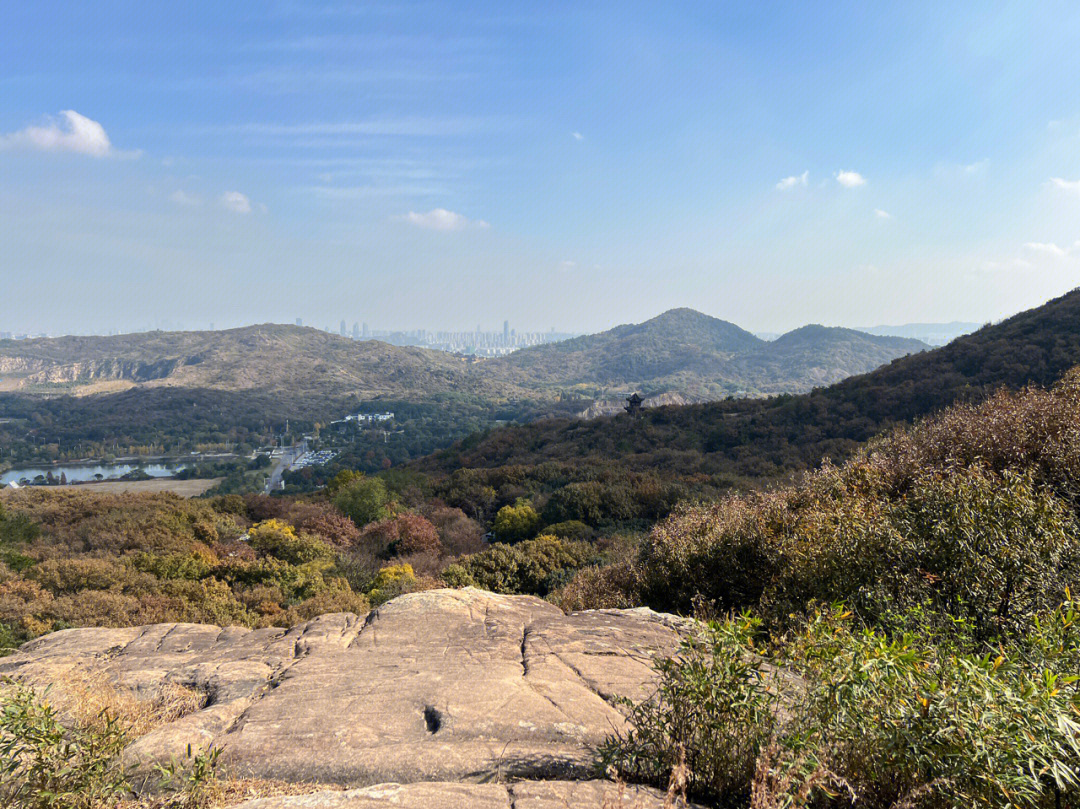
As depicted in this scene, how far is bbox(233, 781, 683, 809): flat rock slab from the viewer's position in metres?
2.82

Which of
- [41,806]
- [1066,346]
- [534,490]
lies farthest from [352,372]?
[41,806]

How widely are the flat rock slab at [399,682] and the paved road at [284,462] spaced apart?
50.1 meters

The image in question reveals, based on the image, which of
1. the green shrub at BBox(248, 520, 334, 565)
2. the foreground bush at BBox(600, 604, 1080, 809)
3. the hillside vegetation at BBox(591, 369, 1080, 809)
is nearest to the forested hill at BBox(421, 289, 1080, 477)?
the green shrub at BBox(248, 520, 334, 565)

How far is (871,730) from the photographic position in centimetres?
245

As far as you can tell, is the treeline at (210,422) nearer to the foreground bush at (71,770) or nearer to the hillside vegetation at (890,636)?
the hillside vegetation at (890,636)

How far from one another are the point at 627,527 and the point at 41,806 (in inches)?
734

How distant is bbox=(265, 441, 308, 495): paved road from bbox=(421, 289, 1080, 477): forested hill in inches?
1069

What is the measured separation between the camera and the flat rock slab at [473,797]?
9.26 ft

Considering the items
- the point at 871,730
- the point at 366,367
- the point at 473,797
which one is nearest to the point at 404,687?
the point at 473,797

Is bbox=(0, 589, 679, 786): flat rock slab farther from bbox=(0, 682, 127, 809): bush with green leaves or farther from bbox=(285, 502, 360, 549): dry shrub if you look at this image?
bbox=(285, 502, 360, 549): dry shrub

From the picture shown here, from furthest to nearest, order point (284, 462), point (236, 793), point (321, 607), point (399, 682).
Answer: point (284, 462), point (321, 607), point (399, 682), point (236, 793)

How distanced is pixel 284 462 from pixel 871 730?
84.2 metres

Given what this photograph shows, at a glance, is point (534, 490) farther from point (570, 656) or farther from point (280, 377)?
point (280, 377)

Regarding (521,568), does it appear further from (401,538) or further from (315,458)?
(315,458)
